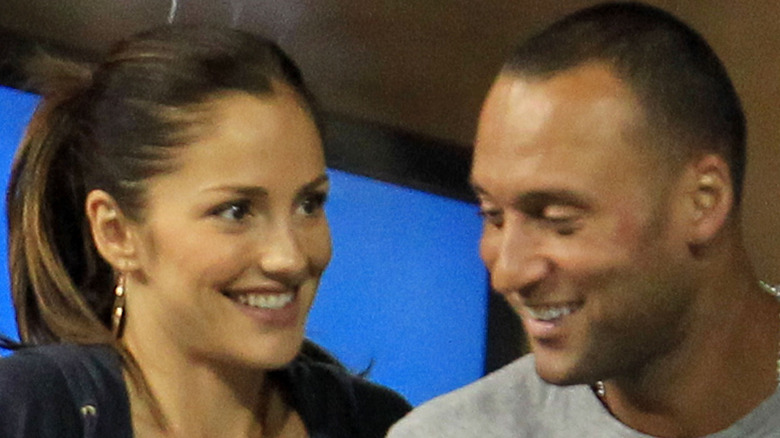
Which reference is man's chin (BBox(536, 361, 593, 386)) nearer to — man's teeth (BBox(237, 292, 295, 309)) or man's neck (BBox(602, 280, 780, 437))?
man's neck (BBox(602, 280, 780, 437))

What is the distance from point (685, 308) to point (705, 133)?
0.15 metres

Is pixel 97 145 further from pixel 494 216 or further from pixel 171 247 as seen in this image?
pixel 494 216

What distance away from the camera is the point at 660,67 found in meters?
0.89

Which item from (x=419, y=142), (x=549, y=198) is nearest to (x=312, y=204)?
(x=549, y=198)

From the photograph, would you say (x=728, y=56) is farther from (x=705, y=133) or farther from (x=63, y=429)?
(x=63, y=429)

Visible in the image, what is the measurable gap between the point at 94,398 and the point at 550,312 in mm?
454

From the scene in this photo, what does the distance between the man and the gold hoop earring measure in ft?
1.34

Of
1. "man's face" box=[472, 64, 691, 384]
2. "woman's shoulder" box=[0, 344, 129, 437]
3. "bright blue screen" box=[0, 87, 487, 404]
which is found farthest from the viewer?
"bright blue screen" box=[0, 87, 487, 404]

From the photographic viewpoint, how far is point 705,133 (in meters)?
0.89

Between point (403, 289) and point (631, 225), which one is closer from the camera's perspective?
point (631, 225)

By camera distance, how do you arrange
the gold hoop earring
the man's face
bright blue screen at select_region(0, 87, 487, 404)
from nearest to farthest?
1. the man's face
2. the gold hoop earring
3. bright blue screen at select_region(0, 87, 487, 404)

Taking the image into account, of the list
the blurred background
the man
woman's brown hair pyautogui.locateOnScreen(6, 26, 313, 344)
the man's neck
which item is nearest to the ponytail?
woman's brown hair pyautogui.locateOnScreen(6, 26, 313, 344)

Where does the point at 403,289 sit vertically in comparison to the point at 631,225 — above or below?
below

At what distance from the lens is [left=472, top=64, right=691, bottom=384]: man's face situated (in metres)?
0.86
